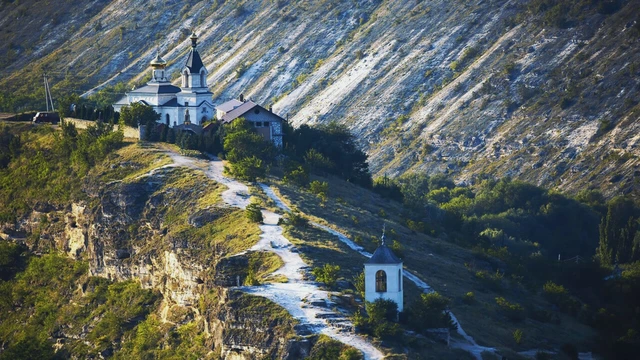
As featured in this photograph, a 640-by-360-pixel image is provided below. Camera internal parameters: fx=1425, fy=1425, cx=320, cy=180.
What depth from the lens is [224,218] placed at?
9562 cm

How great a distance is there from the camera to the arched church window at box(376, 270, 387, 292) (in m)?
76.6

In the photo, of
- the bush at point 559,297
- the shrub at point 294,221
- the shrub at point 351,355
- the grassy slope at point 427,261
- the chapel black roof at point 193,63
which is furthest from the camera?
the chapel black roof at point 193,63

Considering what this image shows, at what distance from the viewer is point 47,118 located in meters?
135

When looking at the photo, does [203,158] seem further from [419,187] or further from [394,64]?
[394,64]

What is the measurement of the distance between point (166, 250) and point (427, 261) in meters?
18.4

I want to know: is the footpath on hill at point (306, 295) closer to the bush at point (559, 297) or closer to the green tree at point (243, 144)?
the green tree at point (243, 144)

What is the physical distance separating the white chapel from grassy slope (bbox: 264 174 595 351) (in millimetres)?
6017

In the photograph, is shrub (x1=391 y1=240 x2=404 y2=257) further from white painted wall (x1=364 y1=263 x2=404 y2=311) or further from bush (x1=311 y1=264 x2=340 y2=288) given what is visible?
white painted wall (x1=364 y1=263 x2=404 y2=311)

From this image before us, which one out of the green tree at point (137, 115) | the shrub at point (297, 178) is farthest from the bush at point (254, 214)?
the green tree at point (137, 115)

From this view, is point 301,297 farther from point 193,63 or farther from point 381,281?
point 193,63

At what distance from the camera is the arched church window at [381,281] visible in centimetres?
7662

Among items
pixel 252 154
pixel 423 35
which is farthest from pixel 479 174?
pixel 252 154

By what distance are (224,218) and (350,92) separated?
3218 inches

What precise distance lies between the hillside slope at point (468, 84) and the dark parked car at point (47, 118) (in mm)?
28794
